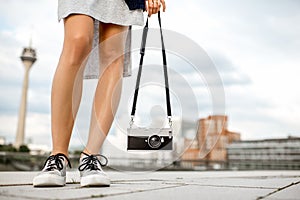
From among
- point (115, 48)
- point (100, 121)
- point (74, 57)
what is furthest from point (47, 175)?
point (115, 48)

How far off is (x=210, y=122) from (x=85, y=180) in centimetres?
122

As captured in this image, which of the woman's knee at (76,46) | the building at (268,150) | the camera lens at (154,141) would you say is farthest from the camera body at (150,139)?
the building at (268,150)

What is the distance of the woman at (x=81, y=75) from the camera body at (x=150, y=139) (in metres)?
0.13

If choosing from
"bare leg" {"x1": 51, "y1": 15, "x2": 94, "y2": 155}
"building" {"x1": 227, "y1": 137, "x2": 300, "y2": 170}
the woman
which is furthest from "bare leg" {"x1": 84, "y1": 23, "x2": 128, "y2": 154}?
"building" {"x1": 227, "y1": 137, "x2": 300, "y2": 170}

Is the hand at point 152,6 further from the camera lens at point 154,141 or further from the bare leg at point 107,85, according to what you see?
the camera lens at point 154,141

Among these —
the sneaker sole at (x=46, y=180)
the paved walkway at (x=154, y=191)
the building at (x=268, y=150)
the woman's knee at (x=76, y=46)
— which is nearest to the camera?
the paved walkway at (x=154, y=191)

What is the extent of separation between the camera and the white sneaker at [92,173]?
1.38 m

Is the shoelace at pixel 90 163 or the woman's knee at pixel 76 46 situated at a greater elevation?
the woman's knee at pixel 76 46

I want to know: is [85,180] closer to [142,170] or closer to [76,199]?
[76,199]

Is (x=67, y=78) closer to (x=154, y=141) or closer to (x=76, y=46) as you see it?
(x=76, y=46)

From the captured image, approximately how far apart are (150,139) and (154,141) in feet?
0.06

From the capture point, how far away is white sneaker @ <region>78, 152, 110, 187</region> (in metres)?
1.38

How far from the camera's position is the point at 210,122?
2420mm

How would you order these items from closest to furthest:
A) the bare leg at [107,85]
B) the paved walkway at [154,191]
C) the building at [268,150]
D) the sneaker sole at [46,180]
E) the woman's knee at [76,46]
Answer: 1. the paved walkway at [154,191]
2. the sneaker sole at [46,180]
3. the woman's knee at [76,46]
4. the bare leg at [107,85]
5. the building at [268,150]
